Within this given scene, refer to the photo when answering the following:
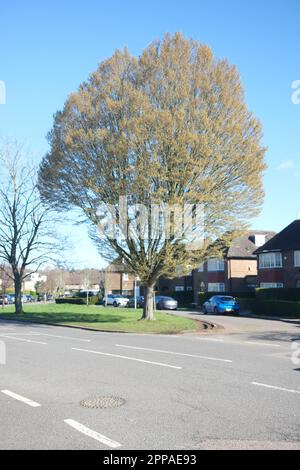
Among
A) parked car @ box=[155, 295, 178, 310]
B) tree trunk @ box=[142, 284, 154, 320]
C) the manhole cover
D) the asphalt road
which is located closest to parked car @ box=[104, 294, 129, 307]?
parked car @ box=[155, 295, 178, 310]

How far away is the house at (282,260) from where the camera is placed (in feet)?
135

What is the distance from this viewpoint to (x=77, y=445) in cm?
526

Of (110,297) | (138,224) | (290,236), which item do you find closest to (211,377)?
(138,224)

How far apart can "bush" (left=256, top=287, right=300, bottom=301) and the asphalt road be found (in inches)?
978

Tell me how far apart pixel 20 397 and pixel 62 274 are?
7939cm

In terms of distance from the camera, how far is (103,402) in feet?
23.9

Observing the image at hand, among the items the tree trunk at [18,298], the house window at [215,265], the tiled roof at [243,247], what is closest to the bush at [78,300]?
the house window at [215,265]

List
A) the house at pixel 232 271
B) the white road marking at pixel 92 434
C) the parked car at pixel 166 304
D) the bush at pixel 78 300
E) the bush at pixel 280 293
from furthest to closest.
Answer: the bush at pixel 78 300 < the house at pixel 232 271 < the parked car at pixel 166 304 < the bush at pixel 280 293 < the white road marking at pixel 92 434

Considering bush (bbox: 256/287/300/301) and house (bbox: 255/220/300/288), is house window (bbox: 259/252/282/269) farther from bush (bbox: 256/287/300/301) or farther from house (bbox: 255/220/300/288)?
bush (bbox: 256/287/300/301)

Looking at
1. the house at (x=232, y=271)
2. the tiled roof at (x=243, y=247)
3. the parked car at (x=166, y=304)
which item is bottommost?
the parked car at (x=166, y=304)

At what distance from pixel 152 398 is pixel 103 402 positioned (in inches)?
32.5

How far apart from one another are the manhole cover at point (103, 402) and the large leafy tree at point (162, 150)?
14.9 m

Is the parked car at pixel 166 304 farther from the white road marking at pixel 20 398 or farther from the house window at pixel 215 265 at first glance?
the white road marking at pixel 20 398

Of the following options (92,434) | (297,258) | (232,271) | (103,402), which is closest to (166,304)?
(232,271)
